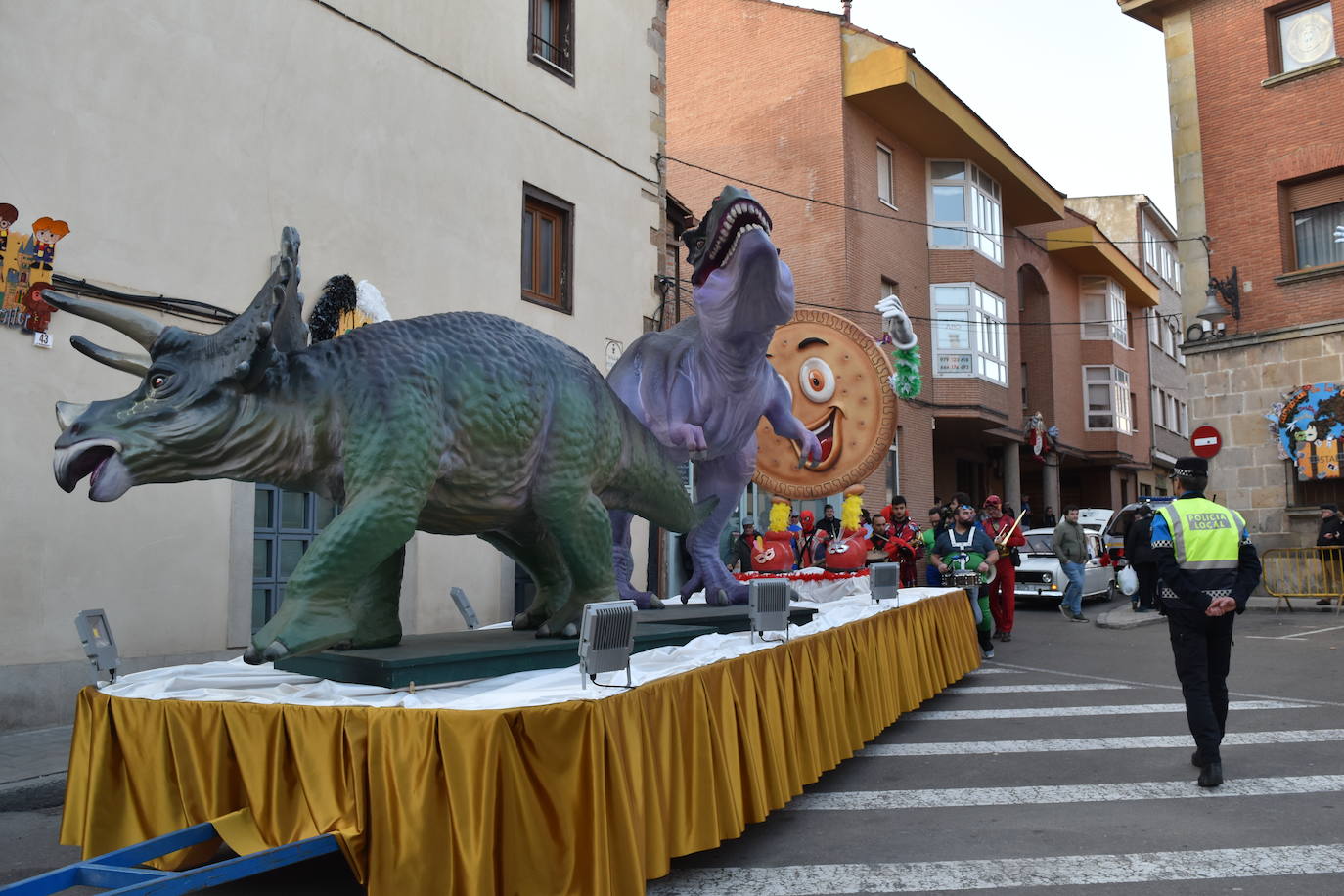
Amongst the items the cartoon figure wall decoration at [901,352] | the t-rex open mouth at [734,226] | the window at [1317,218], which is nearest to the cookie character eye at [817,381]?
the cartoon figure wall decoration at [901,352]

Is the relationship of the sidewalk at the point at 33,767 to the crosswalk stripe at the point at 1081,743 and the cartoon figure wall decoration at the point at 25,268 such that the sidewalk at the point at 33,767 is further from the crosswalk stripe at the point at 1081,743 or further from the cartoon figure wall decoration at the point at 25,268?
the crosswalk stripe at the point at 1081,743

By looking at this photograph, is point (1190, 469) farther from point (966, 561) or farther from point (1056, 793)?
point (966, 561)

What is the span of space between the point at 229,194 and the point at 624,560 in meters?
4.71

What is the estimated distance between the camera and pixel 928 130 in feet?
63.6

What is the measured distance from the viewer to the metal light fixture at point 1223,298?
15.6 m

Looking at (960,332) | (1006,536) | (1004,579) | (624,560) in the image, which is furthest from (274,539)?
(960,332)

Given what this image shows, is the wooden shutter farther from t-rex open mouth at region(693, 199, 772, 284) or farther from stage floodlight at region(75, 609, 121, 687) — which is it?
stage floodlight at region(75, 609, 121, 687)

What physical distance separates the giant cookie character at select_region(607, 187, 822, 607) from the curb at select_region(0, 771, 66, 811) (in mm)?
2928

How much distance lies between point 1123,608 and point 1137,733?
32.6ft

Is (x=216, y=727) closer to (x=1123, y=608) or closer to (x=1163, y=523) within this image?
(x=1163, y=523)

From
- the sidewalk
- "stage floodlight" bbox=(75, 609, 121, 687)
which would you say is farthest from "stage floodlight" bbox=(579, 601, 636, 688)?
the sidewalk

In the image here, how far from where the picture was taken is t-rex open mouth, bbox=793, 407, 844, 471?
5.71 metres

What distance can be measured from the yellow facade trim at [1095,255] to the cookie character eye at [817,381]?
902 inches

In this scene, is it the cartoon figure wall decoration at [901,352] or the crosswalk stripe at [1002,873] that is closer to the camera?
the crosswalk stripe at [1002,873]
